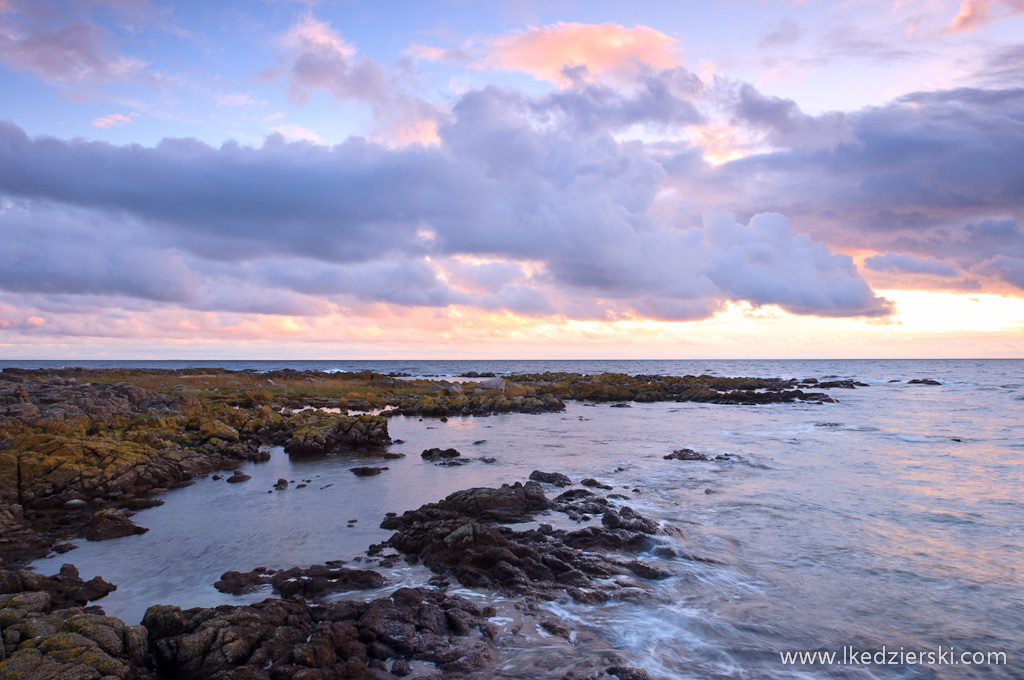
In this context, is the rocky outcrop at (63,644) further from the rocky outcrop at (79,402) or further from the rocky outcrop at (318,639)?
the rocky outcrop at (79,402)

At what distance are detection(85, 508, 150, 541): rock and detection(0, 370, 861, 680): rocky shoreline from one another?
38 mm

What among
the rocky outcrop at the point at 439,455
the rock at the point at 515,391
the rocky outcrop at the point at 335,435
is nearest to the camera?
the rocky outcrop at the point at 439,455

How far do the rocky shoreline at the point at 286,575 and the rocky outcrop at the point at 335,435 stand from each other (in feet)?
0.49

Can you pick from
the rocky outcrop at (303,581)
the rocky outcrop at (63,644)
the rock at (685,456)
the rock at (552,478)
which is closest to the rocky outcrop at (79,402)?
the rocky outcrop at (303,581)

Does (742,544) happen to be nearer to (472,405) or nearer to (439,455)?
(439,455)

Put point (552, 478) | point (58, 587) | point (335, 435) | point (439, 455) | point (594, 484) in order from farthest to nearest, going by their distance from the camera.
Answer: point (335, 435) → point (439, 455) → point (552, 478) → point (594, 484) → point (58, 587)

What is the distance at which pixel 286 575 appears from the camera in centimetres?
968

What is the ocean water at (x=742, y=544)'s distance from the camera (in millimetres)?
7820

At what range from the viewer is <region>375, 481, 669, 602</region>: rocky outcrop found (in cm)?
969

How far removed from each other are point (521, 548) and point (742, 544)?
5.36 metres

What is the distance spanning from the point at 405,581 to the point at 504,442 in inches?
691

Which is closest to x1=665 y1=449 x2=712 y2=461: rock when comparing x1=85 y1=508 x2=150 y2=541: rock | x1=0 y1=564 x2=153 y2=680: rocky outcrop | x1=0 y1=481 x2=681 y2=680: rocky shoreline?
x1=0 y1=481 x2=681 y2=680: rocky shoreline

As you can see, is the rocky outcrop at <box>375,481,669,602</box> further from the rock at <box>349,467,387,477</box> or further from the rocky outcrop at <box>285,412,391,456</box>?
the rocky outcrop at <box>285,412,391,456</box>

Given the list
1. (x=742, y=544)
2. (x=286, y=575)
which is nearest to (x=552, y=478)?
(x=742, y=544)
